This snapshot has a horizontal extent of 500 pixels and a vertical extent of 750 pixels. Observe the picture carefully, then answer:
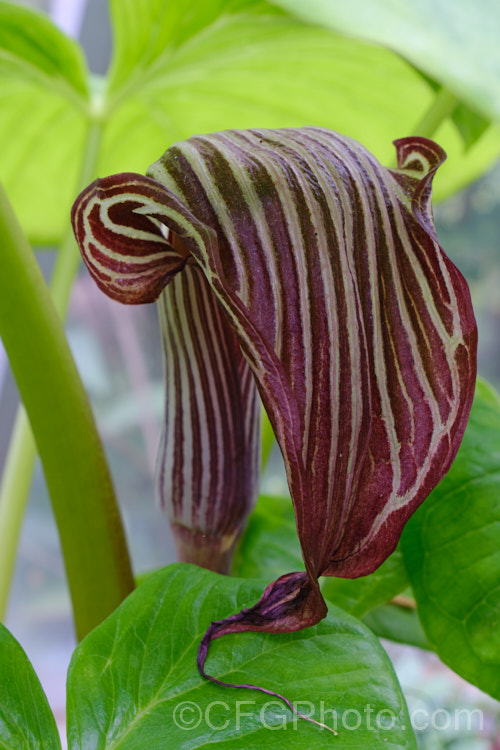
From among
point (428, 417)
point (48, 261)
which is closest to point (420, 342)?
point (428, 417)

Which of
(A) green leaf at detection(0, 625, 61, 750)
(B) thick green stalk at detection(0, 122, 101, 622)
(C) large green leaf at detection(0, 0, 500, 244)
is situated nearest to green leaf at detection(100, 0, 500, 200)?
(C) large green leaf at detection(0, 0, 500, 244)

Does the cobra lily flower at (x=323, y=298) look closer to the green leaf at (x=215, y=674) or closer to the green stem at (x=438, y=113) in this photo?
the green leaf at (x=215, y=674)

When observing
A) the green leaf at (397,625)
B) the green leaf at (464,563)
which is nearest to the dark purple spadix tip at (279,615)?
the green leaf at (464,563)

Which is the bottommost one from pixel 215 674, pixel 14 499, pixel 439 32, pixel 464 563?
pixel 14 499

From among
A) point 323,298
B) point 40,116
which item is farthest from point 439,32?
point 40,116

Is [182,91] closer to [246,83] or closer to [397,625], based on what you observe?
[246,83]
